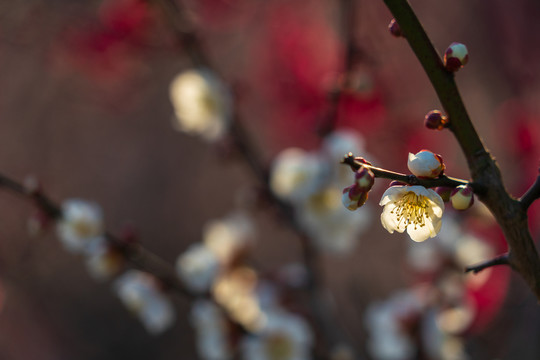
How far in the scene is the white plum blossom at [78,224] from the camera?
1298 mm

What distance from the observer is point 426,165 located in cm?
66

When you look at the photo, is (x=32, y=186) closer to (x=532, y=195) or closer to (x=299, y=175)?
(x=299, y=175)

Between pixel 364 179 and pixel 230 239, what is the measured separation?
1.10 m

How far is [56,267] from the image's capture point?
13.4 ft

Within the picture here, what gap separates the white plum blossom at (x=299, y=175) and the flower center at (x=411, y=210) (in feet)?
2.31

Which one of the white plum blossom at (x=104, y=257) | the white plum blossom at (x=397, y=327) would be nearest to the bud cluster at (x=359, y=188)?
the white plum blossom at (x=104, y=257)

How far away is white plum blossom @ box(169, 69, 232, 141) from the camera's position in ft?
5.73

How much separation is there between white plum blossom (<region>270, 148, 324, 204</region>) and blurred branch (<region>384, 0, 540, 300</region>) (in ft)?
2.78

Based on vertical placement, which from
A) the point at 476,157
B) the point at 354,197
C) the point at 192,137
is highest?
the point at 192,137

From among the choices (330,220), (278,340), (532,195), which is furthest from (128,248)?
(532,195)

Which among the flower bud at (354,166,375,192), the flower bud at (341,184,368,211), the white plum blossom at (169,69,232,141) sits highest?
the white plum blossom at (169,69,232,141)

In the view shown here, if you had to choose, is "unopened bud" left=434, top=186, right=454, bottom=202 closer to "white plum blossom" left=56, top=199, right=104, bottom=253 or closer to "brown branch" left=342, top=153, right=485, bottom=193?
"brown branch" left=342, top=153, right=485, bottom=193

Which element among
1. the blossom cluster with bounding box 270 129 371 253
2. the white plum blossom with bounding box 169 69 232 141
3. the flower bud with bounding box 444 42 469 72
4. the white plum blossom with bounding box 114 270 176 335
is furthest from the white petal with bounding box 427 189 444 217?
the white plum blossom with bounding box 169 69 232 141

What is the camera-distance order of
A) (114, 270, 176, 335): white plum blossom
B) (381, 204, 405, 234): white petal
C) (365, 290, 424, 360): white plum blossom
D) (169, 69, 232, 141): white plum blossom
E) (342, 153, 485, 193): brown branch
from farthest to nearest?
(169, 69, 232, 141): white plum blossom, (365, 290, 424, 360): white plum blossom, (114, 270, 176, 335): white plum blossom, (381, 204, 405, 234): white petal, (342, 153, 485, 193): brown branch
